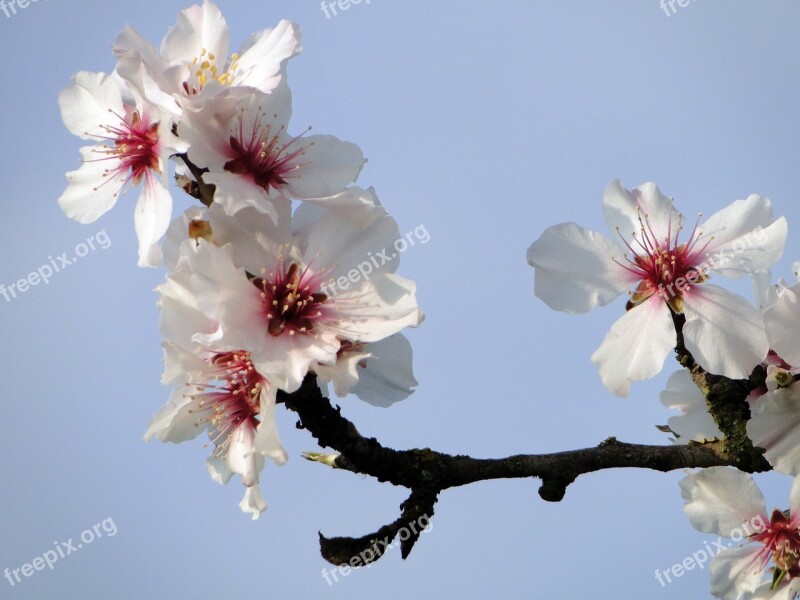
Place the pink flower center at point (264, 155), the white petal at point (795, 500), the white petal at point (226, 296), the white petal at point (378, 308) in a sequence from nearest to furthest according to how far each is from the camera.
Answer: the white petal at point (226, 296) → the white petal at point (378, 308) → the pink flower center at point (264, 155) → the white petal at point (795, 500)

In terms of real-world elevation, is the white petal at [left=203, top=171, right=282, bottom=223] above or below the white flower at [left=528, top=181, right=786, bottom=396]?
above

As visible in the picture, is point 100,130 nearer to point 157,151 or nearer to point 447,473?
point 157,151

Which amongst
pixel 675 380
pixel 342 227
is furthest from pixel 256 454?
pixel 675 380

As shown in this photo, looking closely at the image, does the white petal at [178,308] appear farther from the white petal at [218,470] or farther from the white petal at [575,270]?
the white petal at [575,270]

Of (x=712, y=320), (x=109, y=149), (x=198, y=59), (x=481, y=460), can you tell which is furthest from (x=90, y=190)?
(x=712, y=320)

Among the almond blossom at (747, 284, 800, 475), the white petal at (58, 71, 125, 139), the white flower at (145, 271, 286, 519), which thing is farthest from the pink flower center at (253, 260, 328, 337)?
the almond blossom at (747, 284, 800, 475)

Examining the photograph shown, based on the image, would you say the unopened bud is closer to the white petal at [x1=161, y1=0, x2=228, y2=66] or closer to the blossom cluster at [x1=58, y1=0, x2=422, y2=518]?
the blossom cluster at [x1=58, y1=0, x2=422, y2=518]

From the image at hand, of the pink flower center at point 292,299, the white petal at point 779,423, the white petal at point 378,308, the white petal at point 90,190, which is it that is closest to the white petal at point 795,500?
the white petal at point 779,423
